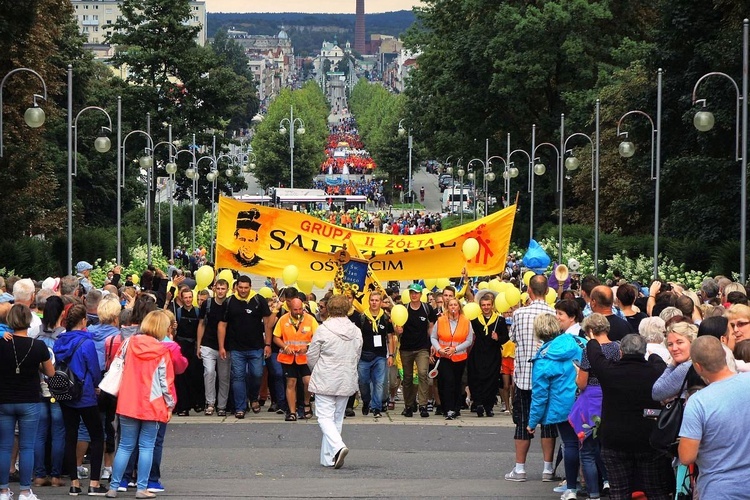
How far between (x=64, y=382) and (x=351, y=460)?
3.54 metres

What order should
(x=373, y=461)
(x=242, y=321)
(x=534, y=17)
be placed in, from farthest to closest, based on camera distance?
(x=534, y=17), (x=242, y=321), (x=373, y=461)

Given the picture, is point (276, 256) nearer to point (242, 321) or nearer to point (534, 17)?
point (242, 321)

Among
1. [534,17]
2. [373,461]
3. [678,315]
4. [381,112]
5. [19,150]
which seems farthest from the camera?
[381,112]

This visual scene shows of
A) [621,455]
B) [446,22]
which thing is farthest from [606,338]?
[446,22]

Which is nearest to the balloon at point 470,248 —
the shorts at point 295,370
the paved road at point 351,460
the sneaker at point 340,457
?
the paved road at point 351,460

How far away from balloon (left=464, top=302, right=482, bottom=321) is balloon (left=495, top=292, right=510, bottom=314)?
24 centimetres

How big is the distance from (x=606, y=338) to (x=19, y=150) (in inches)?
1143

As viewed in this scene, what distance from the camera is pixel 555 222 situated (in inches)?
2398

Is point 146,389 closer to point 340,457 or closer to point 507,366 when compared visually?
point 340,457

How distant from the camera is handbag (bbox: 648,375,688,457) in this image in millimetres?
8961

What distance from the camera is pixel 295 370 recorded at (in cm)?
1806

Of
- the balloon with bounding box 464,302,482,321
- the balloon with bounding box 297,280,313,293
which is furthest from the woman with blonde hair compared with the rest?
the balloon with bounding box 297,280,313,293

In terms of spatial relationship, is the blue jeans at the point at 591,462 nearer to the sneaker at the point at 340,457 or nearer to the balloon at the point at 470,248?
the sneaker at the point at 340,457

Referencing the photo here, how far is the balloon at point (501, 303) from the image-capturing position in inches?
728
